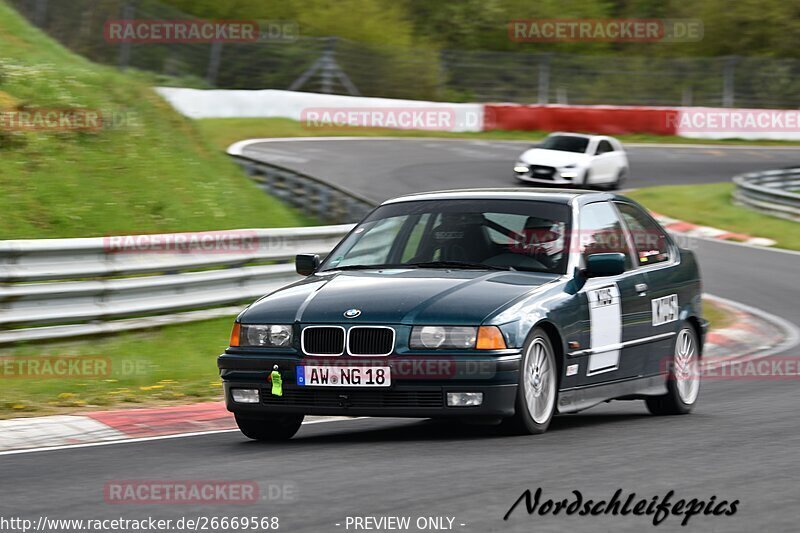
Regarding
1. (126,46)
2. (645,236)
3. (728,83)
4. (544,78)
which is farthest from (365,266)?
(728,83)

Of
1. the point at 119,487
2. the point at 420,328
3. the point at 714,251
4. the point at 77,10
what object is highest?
the point at 77,10

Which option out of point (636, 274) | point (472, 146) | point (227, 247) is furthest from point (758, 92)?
point (636, 274)

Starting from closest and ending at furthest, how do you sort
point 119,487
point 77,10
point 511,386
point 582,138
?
point 119,487
point 511,386
point 582,138
point 77,10

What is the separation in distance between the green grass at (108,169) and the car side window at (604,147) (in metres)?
13.3

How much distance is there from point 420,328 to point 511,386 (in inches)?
22.4

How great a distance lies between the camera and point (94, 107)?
16.0 meters

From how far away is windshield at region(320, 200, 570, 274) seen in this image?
823cm

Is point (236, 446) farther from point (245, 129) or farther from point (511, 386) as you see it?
point (245, 129)

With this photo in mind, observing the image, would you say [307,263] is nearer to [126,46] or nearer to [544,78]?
[126,46]

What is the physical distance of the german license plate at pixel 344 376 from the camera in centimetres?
721

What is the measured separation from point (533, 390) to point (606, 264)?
1046mm

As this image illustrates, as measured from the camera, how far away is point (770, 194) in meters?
27.2

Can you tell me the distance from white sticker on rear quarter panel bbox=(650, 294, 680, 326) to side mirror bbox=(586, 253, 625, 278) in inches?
42.4

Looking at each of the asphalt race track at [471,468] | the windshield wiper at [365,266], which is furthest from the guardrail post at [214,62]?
the windshield wiper at [365,266]
